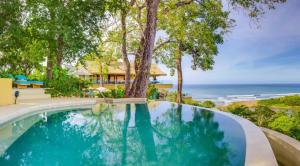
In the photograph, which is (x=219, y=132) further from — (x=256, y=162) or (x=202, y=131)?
(x=256, y=162)

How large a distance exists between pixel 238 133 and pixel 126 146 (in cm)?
269

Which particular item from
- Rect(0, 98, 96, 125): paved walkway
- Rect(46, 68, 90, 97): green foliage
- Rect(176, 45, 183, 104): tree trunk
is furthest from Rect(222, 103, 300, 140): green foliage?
Rect(176, 45, 183, 104): tree trunk

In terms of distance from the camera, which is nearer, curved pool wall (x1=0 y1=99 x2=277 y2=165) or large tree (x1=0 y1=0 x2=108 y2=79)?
curved pool wall (x1=0 y1=99 x2=277 y2=165)

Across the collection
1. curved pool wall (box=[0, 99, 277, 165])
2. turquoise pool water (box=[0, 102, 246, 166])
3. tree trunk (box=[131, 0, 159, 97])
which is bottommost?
turquoise pool water (box=[0, 102, 246, 166])

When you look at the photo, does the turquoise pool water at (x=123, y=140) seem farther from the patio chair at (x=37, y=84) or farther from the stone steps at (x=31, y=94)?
the patio chair at (x=37, y=84)

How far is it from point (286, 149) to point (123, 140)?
3.50m

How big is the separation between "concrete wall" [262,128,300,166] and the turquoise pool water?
0.64 meters

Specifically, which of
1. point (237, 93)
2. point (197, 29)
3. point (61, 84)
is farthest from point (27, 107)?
point (237, 93)

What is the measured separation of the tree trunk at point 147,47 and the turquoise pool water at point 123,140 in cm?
523

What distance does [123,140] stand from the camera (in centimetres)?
701

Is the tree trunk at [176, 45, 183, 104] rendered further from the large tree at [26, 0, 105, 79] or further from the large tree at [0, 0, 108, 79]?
the large tree at [26, 0, 105, 79]

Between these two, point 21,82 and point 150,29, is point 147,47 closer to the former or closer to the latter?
point 150,29

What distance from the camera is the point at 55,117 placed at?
10.9 meters

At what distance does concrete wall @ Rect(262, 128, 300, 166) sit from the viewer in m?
4.90
